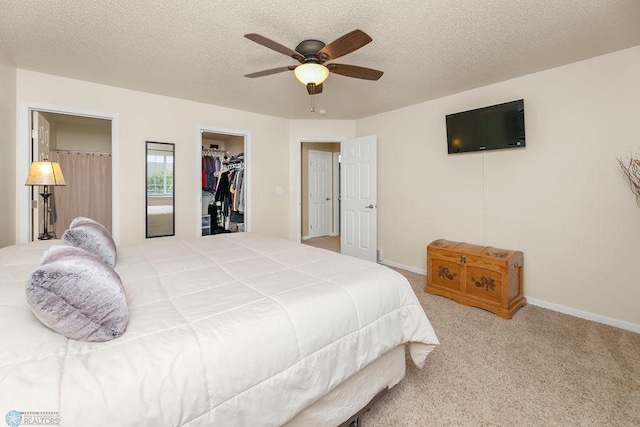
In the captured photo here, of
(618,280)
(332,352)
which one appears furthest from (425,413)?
(618,280)

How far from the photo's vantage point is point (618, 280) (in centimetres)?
244

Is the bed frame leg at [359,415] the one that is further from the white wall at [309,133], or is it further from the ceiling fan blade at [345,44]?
the white wall at [309,133]

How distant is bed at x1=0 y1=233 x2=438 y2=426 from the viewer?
2.45 ft

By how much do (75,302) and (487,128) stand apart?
3.59m

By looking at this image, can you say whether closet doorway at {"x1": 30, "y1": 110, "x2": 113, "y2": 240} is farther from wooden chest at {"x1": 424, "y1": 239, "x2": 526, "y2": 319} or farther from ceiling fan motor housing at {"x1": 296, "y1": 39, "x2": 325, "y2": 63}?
wooden chest at {"x1": 424, "y1": 239, "x2": 526, "y2": 319}

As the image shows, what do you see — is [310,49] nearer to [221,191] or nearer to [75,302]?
[75,302]

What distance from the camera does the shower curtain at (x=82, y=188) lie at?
4719mm

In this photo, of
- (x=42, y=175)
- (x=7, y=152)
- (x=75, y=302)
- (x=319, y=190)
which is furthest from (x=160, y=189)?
Result: (x=319, y=190)

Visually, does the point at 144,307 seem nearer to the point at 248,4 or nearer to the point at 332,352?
the point at 332,352

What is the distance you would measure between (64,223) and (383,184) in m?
5.26

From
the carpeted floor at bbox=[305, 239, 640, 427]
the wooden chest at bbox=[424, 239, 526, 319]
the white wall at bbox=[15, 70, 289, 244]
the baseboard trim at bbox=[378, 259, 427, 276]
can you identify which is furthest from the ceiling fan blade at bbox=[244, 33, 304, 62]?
the baseboard trim at bbox=[378, 259, 427, 276]

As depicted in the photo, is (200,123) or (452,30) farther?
(200,123)

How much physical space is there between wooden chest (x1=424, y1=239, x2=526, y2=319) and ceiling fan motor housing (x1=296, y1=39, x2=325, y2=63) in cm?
234

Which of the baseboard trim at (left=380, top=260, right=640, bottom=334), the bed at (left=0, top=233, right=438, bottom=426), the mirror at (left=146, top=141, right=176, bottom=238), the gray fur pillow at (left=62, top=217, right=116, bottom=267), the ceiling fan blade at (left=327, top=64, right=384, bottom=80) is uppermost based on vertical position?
the ceiling fan blade at (left=327, top=64, right=384, bottom=80)
